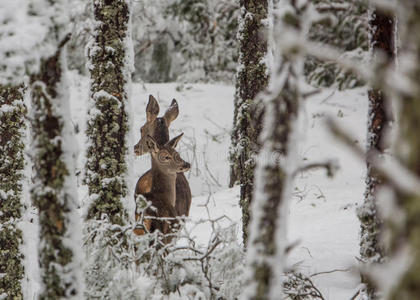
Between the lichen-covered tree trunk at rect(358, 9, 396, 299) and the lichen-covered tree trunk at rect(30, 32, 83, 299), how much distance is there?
159 centimetres

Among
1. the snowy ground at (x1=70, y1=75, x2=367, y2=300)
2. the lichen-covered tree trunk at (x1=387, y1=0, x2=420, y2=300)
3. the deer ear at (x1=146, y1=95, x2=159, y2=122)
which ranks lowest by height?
the snowy ground at (x1=70, y1=75, x2=367, y2=300)

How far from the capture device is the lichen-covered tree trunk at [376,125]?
2.67 m

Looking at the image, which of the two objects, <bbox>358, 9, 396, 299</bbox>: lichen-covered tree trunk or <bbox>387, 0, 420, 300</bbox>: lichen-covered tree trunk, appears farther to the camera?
<bbox>358, 9, 396, 299</bbox>: lichen-covered tree trunk

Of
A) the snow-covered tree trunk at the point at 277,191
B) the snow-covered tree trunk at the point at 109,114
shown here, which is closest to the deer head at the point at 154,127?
the snow-covered tree trunk at the point at 109,114

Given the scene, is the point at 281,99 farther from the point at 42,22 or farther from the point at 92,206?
the point at 92,206

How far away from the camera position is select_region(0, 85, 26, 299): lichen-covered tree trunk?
4.27 m

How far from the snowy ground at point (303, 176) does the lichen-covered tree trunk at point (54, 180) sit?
1.17 metres

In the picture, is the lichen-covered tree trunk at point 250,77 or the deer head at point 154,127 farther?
the deer head at point 154,127

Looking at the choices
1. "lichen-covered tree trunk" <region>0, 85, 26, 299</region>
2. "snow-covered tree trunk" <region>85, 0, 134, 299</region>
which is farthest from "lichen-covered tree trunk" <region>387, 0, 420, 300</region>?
"lichen-covered tree trunk" <region>0, 85, 26, 299</region>

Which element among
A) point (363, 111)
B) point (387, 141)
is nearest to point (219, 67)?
point (363, 111)

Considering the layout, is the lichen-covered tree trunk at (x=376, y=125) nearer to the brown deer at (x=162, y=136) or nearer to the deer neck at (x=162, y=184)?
the deer neck at (x=162, y=184)

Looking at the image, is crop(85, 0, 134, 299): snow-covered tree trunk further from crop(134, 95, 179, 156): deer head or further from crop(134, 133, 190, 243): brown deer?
crop(134, 95, 179, 156): deer head

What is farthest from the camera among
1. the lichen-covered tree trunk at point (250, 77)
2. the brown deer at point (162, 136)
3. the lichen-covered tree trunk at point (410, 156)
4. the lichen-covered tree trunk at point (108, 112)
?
the brown deer at point (162, 136)

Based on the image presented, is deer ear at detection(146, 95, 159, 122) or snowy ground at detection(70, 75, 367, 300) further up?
deer ear at detection(146, 95, 159, 122)
